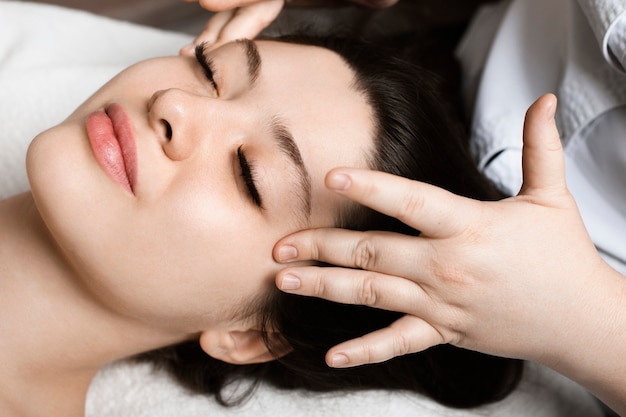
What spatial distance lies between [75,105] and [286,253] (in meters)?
0.68

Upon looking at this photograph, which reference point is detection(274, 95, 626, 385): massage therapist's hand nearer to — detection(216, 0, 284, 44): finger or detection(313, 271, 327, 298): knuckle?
detection(313, 271, 327, 298): knuckle

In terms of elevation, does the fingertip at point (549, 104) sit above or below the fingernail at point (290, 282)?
above

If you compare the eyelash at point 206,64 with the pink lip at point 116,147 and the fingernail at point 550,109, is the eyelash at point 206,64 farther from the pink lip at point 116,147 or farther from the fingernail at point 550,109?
the fingernail at point 550,109

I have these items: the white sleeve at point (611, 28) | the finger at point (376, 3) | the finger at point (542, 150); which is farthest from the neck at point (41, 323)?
the white sleeve at point (611, 28)

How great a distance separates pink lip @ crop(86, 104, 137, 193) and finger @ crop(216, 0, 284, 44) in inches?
11.4

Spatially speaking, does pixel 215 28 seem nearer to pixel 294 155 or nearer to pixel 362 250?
pixel 294 155

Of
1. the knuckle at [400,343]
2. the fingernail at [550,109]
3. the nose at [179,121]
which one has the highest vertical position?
the nose at [179,121]

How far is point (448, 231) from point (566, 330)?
8.5 inches

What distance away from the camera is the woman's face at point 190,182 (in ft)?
2.87

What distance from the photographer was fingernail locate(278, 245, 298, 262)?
0.90 metres

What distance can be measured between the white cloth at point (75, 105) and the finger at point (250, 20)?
0.36 meters

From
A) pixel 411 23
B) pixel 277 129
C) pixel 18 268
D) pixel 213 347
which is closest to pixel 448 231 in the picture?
pixel 277 129

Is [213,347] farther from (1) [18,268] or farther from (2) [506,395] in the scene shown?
(2) [506,395]

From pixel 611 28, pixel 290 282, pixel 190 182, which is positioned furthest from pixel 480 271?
pixel 611 28
